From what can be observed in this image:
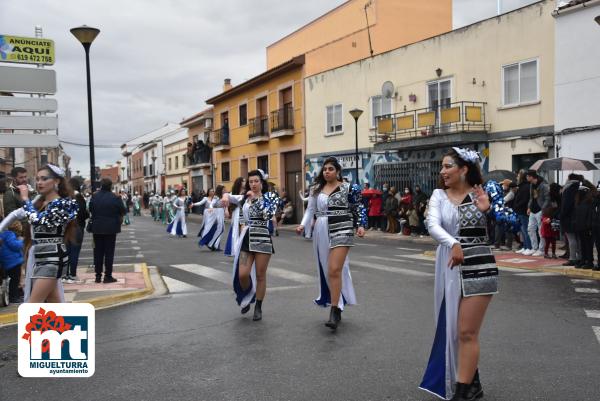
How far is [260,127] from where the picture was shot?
110ft

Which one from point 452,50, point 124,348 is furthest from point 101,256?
point 452,50

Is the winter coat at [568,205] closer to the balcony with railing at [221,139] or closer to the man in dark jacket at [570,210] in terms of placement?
the man in dark jacket at [570,210]

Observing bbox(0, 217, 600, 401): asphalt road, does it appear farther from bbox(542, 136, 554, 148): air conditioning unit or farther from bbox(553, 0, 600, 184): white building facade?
bbox(542, 136, 554, 148): air conditioning unit

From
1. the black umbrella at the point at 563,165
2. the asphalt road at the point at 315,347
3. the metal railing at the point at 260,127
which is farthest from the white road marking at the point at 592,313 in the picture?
the metal railing at the point at 260,127

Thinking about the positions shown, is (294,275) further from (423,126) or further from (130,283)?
(423,126)

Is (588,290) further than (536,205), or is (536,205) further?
(536,205)

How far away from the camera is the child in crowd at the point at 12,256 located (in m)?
7.82

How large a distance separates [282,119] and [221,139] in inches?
346

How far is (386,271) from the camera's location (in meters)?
11.5

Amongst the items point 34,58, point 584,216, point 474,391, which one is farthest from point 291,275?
Answer: point 474,391

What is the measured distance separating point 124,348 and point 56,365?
1.51 meters

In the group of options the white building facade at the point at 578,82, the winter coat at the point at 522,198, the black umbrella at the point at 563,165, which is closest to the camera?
the winter coat at the point at 522,198

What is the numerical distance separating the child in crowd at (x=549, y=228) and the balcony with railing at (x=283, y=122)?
1914cm

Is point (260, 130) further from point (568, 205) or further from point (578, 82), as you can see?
point (568, 205)
